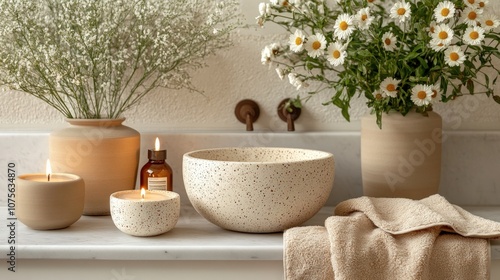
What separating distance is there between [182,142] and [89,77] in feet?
0.77

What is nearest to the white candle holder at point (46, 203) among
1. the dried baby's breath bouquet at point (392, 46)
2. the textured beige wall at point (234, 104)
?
the textured beige wall at point (234, 104)

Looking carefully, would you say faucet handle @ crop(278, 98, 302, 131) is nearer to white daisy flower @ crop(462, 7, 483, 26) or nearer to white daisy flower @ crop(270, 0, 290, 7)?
white daisy flower @ crop(270, 0, 290, 7)

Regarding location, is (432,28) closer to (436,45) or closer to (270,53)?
(436,45)

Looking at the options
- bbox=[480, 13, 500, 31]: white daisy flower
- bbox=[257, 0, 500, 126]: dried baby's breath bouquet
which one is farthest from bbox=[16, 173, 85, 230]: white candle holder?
bbox=[480, 13, 500, 31]: white daisy flower

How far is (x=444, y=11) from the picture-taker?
3.99 feet

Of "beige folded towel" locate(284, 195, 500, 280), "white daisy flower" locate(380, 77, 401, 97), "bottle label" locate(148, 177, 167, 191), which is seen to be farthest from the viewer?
"bottle label" locate(148, 177, 167, 191)

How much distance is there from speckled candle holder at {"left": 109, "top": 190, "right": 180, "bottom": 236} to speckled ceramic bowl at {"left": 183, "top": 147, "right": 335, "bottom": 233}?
0.06 meters

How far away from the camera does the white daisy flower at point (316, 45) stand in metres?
1.26

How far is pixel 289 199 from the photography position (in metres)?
1.16

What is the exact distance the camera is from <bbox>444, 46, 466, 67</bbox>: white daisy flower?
122 cm

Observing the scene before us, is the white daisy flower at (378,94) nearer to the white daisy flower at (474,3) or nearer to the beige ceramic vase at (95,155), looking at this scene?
the white daisy flower at (474,3)

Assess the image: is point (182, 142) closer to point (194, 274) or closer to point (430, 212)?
point (194, 274)

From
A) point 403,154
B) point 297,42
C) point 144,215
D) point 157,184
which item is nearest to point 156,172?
point 157,184

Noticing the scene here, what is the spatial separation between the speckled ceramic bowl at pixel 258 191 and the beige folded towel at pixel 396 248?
0.17 feet
